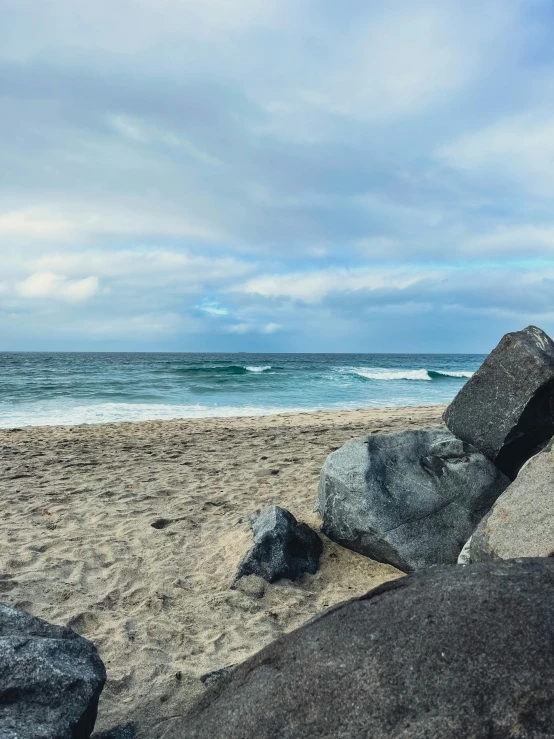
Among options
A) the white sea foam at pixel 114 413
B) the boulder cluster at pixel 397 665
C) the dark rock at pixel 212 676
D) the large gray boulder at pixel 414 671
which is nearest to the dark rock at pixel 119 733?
the boulder cluster at pixel 397 665

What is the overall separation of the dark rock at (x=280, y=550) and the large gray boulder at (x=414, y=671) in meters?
2.66

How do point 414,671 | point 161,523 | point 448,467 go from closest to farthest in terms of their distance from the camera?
point 414,671 → point 448,467 → point 161,523

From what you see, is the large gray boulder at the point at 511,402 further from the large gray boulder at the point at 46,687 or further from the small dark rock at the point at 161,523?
the large gray boulder at the point at 46,687

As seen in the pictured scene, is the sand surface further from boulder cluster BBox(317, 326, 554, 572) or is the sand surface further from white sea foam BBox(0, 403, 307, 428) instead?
white sea foam BBox(0, 403, 307, 428)

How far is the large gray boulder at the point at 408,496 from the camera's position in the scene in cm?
523

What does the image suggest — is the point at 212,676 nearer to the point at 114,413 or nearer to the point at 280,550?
the point at 280,550

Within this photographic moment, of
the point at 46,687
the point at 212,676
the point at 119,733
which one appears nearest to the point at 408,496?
the point at 212,676

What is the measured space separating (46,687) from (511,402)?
406 centimetres

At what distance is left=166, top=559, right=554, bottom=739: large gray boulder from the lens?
1955 mm

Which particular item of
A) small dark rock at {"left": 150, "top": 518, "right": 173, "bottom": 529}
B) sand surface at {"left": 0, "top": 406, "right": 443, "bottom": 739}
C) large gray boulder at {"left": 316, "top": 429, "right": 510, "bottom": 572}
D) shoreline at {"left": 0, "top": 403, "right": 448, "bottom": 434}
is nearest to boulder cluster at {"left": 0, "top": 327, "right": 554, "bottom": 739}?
sand surface at {"left": 0, "top": 406, "right": 443, "bottom": 739}

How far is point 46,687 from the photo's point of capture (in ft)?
8.60

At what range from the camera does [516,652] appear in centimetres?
208

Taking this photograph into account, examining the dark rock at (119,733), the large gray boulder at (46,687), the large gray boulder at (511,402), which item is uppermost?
the large gray boulder at (511,402)

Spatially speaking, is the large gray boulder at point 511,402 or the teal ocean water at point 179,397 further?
the teal ocean water at point 179,397
